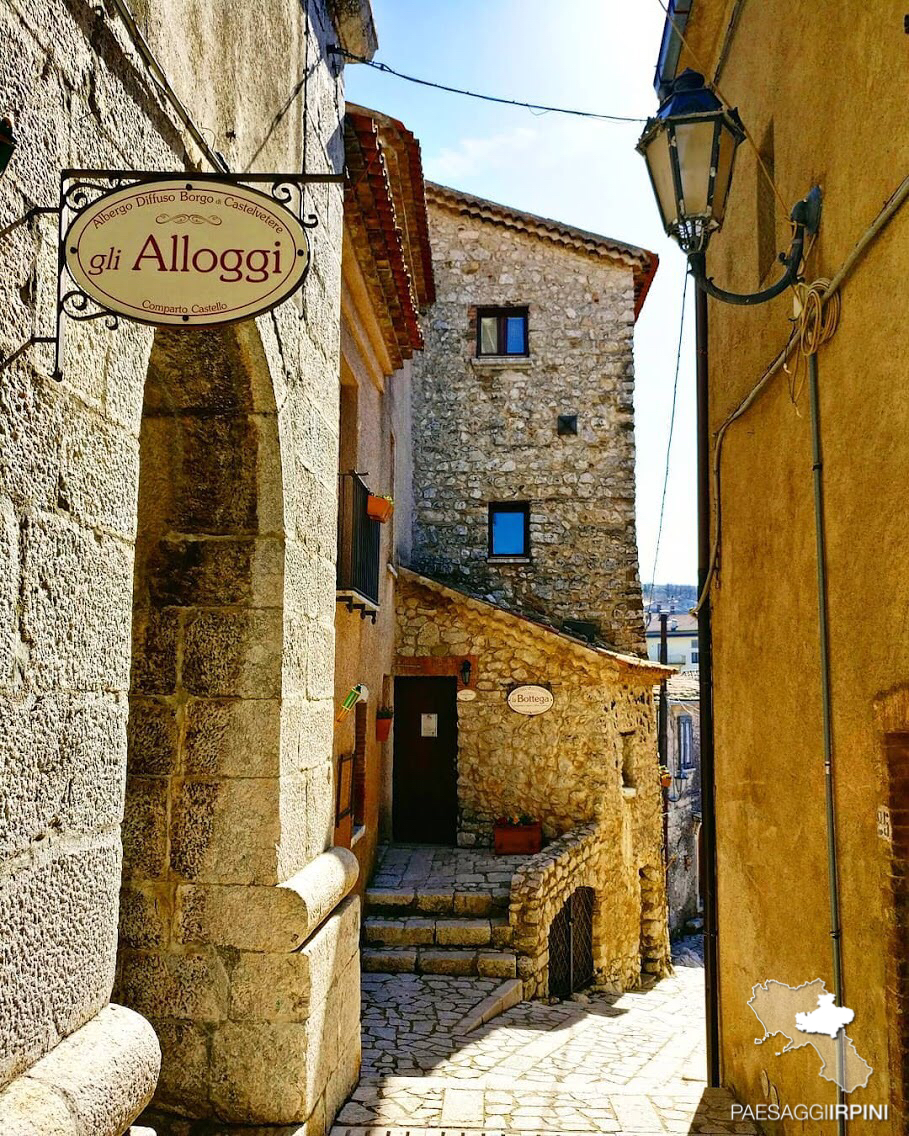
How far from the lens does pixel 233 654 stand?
12.5 feet

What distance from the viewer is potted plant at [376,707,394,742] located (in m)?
10.6

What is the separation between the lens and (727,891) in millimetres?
5676

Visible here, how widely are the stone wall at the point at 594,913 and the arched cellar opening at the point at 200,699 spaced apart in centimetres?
560

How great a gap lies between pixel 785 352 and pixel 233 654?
2768mm

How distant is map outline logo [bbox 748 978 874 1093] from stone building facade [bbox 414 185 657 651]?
371 inches

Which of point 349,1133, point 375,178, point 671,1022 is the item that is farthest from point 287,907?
point 671,1022

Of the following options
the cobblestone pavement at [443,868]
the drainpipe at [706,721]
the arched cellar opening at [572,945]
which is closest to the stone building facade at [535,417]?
the cobblestone pavement at [443,868]

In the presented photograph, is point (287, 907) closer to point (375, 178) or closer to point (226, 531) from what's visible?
point (226, 531)

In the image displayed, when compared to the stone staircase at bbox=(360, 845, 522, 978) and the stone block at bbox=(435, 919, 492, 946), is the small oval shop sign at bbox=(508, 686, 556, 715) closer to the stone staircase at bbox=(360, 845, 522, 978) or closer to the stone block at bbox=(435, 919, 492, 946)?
the stone staircase at bbox=(360, 845, 522, 978)

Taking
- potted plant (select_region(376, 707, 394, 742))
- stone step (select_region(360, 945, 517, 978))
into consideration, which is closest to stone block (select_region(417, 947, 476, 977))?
stone step (select_region(360, 945, 517, 978))

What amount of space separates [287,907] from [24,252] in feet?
8.38

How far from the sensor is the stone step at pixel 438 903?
9.32 m

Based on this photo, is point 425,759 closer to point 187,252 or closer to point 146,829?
point 146,829

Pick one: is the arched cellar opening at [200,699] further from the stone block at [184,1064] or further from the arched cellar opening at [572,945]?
the arched cellar opening at [572,945]
